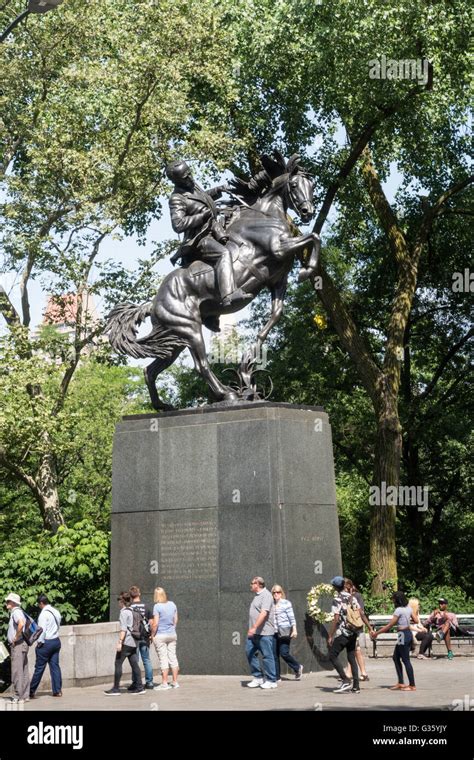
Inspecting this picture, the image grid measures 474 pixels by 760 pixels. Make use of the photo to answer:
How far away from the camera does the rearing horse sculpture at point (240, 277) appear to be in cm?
1881

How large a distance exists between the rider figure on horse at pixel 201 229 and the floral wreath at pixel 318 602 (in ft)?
17.2

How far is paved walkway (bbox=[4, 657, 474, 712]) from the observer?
12977 mm

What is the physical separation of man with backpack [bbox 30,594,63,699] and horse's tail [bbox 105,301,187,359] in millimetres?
5750

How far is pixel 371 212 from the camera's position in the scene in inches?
1449

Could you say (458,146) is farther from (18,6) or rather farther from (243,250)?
(243,250)

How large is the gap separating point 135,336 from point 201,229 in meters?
2.45

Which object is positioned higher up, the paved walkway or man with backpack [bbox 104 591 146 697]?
man with backpack [bbox 104 591 146 697]

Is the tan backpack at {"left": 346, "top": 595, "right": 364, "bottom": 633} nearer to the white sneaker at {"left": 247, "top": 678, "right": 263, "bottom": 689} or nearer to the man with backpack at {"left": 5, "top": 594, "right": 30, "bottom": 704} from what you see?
the white sneaker at {"left": 247, "top": 678, "right": 263, "bottom": 689}

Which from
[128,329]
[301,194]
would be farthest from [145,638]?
[301,194]

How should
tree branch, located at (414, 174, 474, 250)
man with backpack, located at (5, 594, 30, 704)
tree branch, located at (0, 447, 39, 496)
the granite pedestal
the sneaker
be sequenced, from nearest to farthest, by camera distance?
the sneaker → man with backpack, located at (5, 594, 30, 704) → the granite pedestal → tree branch, located at (0, 447, 39, 496) → tree branch, located at (414, 174, 474, 250)

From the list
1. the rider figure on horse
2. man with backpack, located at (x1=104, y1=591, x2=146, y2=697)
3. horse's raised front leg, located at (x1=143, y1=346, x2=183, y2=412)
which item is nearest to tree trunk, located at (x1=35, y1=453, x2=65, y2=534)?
horse's raised front leg, located at (x1=143, y1=346, x2=183, y2=412)

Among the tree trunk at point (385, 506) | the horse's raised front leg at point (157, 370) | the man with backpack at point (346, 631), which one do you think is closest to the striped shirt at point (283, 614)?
the man with backpack at point (346, 631)

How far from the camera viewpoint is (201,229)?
18906mm

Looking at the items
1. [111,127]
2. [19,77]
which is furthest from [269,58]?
[19,77]
